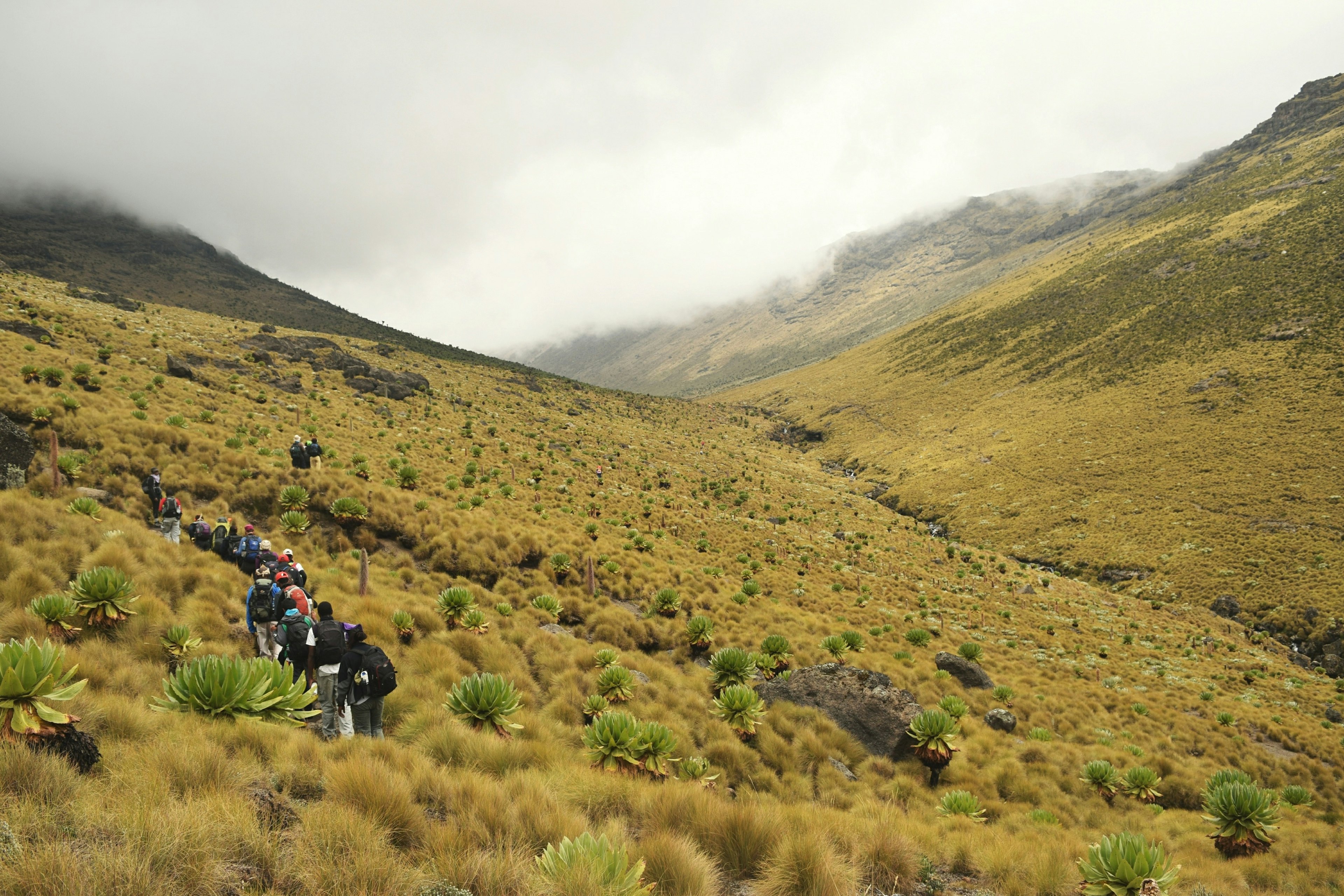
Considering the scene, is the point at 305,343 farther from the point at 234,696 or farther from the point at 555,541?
the point at 234,696

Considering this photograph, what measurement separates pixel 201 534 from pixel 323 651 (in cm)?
790

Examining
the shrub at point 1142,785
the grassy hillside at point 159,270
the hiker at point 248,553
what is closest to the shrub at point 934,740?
the shrub at point 1142,785

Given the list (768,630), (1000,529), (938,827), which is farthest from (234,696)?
(1000,529)

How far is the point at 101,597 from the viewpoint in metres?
7.89

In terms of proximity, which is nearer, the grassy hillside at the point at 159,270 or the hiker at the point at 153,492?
the hiker at the point at 153,492

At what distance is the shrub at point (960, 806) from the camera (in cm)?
956

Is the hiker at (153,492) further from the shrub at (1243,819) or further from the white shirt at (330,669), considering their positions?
the shrub at (1243,819)

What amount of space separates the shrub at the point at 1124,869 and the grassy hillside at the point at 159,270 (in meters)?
86.6

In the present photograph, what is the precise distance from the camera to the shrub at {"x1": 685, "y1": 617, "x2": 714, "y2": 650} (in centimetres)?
1515

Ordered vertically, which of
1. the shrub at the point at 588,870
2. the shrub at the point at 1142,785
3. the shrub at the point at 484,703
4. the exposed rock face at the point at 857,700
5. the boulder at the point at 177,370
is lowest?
the shrub at the point at 1142,785

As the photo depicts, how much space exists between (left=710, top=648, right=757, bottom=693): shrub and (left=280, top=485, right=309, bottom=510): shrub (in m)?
12.8

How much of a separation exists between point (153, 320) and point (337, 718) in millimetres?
59816

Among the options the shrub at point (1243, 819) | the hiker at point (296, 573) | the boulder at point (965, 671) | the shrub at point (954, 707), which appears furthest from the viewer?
the boulder at point (965, 671)

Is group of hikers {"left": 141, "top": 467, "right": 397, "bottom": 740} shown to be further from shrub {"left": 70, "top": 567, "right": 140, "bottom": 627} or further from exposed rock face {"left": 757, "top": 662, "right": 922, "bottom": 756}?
exposed rock face {"left": 757, "top": 662, "right": 922, "bottom": 756}
